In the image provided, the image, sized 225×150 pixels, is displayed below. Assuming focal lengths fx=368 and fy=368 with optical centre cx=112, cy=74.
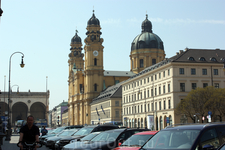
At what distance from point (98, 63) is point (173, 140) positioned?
12423 centimetres

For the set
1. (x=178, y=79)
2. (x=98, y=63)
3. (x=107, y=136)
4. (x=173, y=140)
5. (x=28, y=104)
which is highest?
(x=98, y=63)

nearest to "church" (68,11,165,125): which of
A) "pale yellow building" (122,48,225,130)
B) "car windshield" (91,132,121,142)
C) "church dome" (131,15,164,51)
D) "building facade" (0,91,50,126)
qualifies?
"church dome" (131,15,164,51)

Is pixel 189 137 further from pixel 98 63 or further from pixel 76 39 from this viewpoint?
pixel 76 39

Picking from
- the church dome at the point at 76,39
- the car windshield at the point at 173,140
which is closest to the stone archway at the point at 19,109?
the church dome at the point at 76,39

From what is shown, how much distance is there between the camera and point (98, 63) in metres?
134

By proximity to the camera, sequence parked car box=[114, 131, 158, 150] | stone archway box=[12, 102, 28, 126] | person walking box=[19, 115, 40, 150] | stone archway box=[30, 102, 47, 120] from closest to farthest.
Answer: person walking box=[19, 115, 40, 150] → parked car box=[114, 131, 158, 150] → stone archway box=[30, 102, 47, 120] → stone archway box=[12, 102, 28, 126]

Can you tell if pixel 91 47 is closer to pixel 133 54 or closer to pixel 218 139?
pixel 133 54

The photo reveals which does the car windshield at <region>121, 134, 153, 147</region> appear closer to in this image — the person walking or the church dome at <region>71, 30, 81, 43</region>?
the person walking

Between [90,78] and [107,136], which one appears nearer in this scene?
[107,136]

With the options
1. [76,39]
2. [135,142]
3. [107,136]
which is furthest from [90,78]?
[135,142]

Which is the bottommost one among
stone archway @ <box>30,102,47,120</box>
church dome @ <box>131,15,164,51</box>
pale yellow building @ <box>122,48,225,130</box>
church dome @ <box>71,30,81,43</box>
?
stone archway @ <box>30,102,47,120</box>

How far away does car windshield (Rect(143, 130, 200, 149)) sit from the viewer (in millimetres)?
9211

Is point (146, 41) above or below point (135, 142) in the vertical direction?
above

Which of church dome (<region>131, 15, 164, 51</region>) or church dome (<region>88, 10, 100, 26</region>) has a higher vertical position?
church dome (<region>88, 10, 100, 26</region>)
